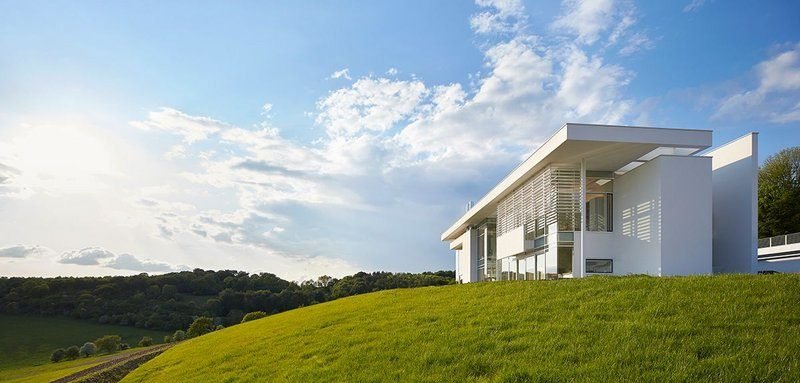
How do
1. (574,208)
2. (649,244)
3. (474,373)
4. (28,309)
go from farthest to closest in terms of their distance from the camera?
(28,309)
(574,208)
(649,244)
(474,373)

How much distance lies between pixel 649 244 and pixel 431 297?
421 inches

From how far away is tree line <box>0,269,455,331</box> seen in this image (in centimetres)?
6406

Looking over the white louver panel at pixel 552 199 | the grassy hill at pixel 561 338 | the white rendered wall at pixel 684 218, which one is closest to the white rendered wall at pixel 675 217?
the white rendered wall at pixel 684 218

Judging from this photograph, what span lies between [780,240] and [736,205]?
16257 mm

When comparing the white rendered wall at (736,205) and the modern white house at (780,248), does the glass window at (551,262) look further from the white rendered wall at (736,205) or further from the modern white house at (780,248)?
the modern white house at (780,248)

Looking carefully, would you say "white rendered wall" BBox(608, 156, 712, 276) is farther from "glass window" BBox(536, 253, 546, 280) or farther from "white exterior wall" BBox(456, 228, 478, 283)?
"white exterior wall" BBox(456, 228, 478, 283)

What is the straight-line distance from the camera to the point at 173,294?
72500mm

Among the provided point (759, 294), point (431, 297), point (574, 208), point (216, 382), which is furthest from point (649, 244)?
point (216, 382)

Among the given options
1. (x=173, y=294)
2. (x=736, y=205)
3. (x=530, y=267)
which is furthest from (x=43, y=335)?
(x=736, y=205)

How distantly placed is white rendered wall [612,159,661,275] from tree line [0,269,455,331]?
121 feet

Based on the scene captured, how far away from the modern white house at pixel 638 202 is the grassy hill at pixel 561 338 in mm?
9301

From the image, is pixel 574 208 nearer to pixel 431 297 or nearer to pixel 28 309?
pixel 431 297

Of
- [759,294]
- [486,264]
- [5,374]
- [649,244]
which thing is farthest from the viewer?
[5,374]

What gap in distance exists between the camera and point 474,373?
30.5ft
